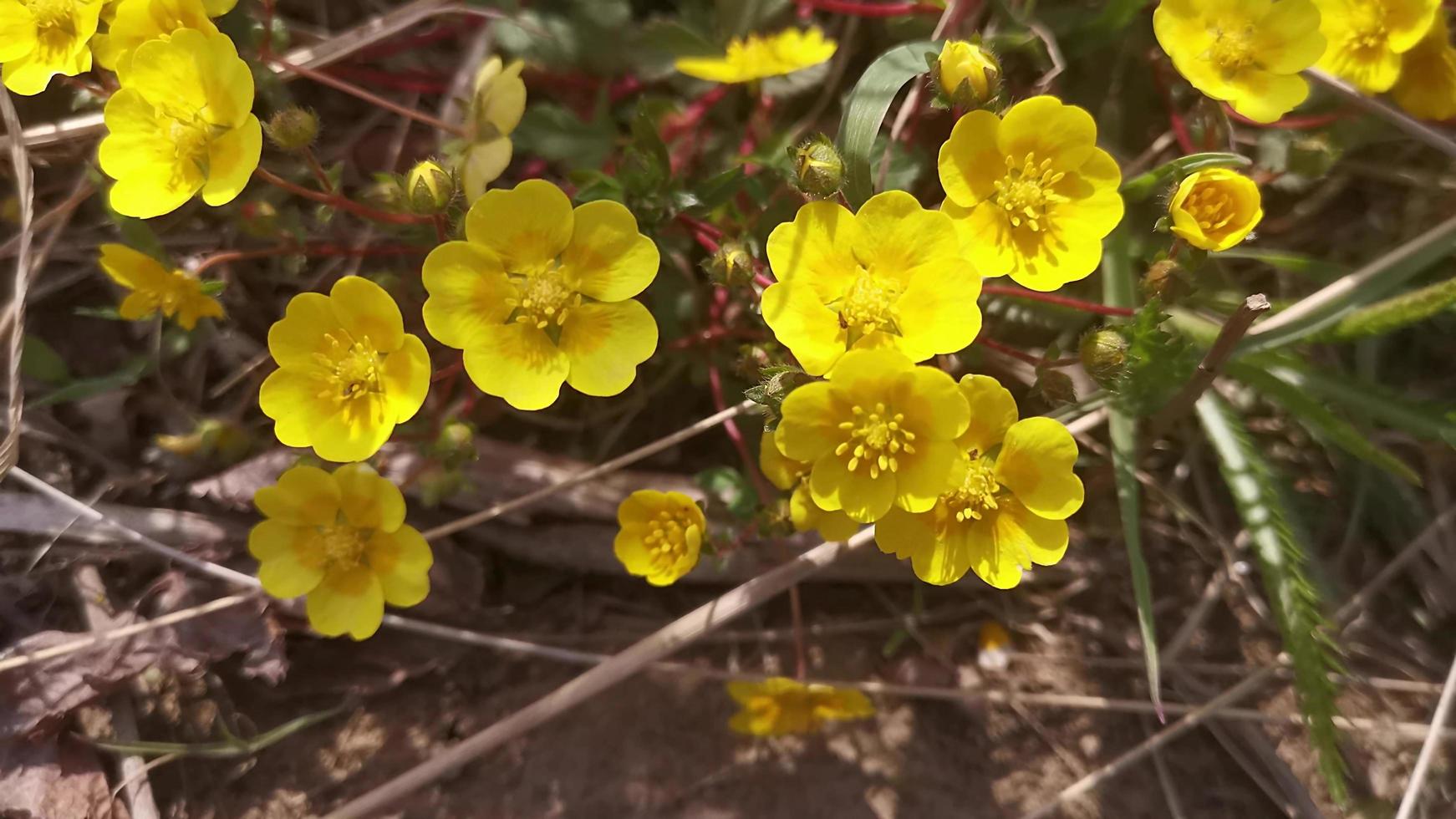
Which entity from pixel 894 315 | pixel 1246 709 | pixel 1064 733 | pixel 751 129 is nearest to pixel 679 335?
pixel 751 129

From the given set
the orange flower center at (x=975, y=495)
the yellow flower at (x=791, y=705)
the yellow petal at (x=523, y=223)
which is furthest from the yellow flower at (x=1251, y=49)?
the yellow flower at (x=791, y=705)

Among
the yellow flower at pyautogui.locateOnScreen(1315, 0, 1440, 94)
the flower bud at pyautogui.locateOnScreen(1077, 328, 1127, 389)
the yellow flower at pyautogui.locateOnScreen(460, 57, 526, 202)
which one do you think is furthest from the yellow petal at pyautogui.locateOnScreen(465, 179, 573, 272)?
the yellow flower at pyautogui.locateOnScreen(1315, 0, 1440, 94)

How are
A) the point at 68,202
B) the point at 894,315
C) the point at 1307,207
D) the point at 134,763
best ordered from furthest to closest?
the point at 1307,207, the point at 68,202, the point at 134,763, the point at 894,315

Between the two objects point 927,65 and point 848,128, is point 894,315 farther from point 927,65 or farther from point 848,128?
point 927,65

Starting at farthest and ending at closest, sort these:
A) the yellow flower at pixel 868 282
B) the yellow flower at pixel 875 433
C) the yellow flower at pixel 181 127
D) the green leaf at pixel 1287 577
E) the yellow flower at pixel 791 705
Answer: the yellow flower at pixel 791 705 → the green leaf at pixel 1287 577 → the yellow flower at pixel 181 127 → the yellow flower at pixel 868 282 → the yellow flower at pixel 875 433

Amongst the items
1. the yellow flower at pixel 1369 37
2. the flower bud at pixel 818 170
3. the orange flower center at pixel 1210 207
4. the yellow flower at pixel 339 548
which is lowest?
the yellow flower at pixel 339 548

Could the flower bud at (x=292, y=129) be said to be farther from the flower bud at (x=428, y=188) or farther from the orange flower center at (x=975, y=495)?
the orange flower center at (x=975, y=495)

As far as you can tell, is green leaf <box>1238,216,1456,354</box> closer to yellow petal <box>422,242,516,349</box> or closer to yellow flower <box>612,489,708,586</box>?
yellow flower <box>612,489,708,586</box>
